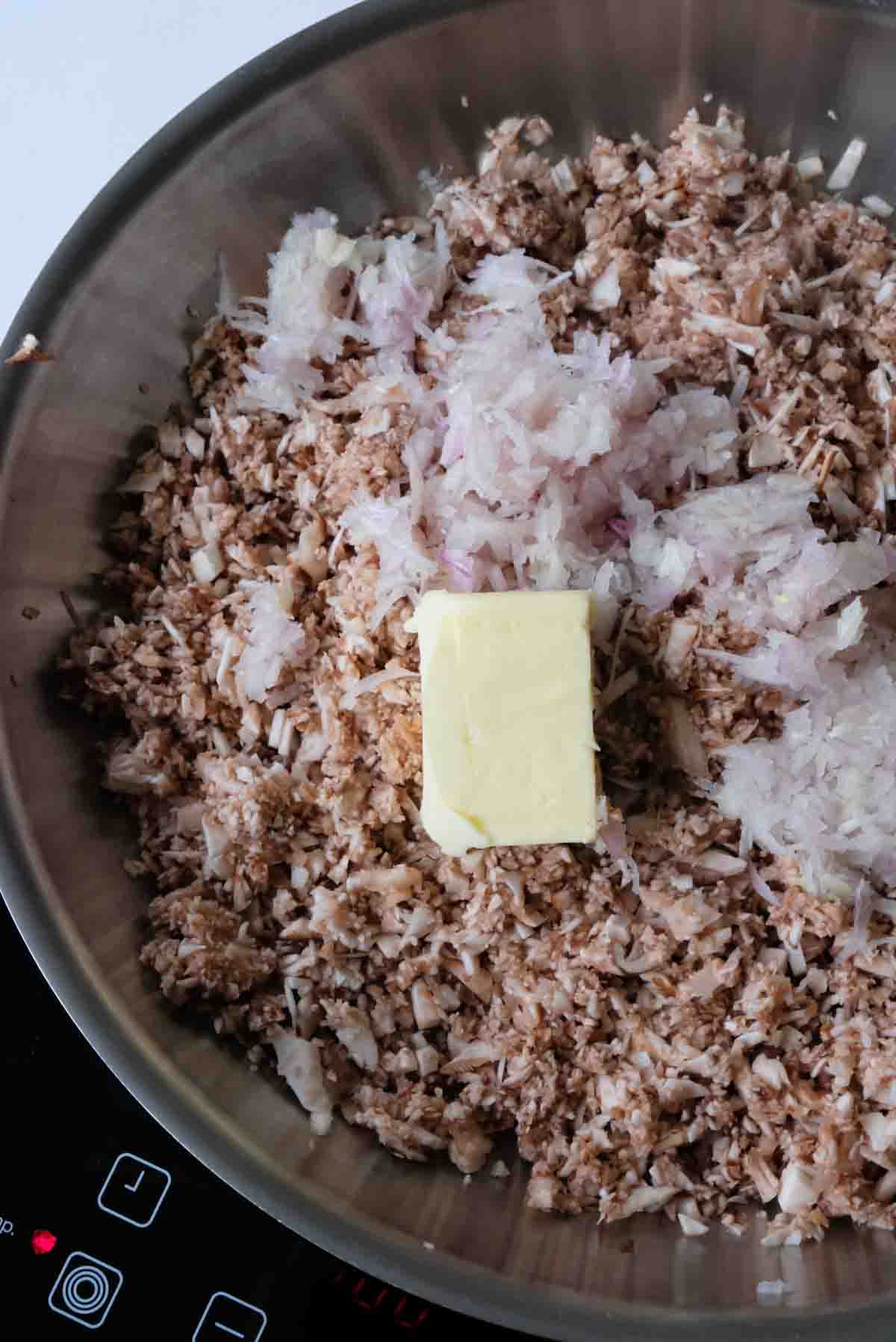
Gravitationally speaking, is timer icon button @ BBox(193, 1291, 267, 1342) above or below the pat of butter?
below

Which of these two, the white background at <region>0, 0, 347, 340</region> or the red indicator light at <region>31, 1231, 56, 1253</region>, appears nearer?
the red indicator light at <region>31, 1231, 56, 1253</region>

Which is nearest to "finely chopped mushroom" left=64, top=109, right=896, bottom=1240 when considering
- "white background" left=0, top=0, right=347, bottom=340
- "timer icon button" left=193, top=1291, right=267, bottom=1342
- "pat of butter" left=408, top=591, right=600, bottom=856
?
"pat of butter" left=408, top=591, right=600, bottom=856

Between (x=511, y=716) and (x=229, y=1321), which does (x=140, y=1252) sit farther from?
(x=511, y=716)

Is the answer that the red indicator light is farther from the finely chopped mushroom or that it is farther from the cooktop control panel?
the finely chopped mushroom

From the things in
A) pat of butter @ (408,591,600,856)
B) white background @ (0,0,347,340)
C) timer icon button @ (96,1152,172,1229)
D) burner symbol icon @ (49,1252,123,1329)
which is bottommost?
burner symbol icon @ (49,1252,123,1329)

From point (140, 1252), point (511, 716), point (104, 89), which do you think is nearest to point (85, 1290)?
point (140, 1252)

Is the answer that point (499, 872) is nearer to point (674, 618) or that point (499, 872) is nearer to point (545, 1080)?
point (545, 1080)
